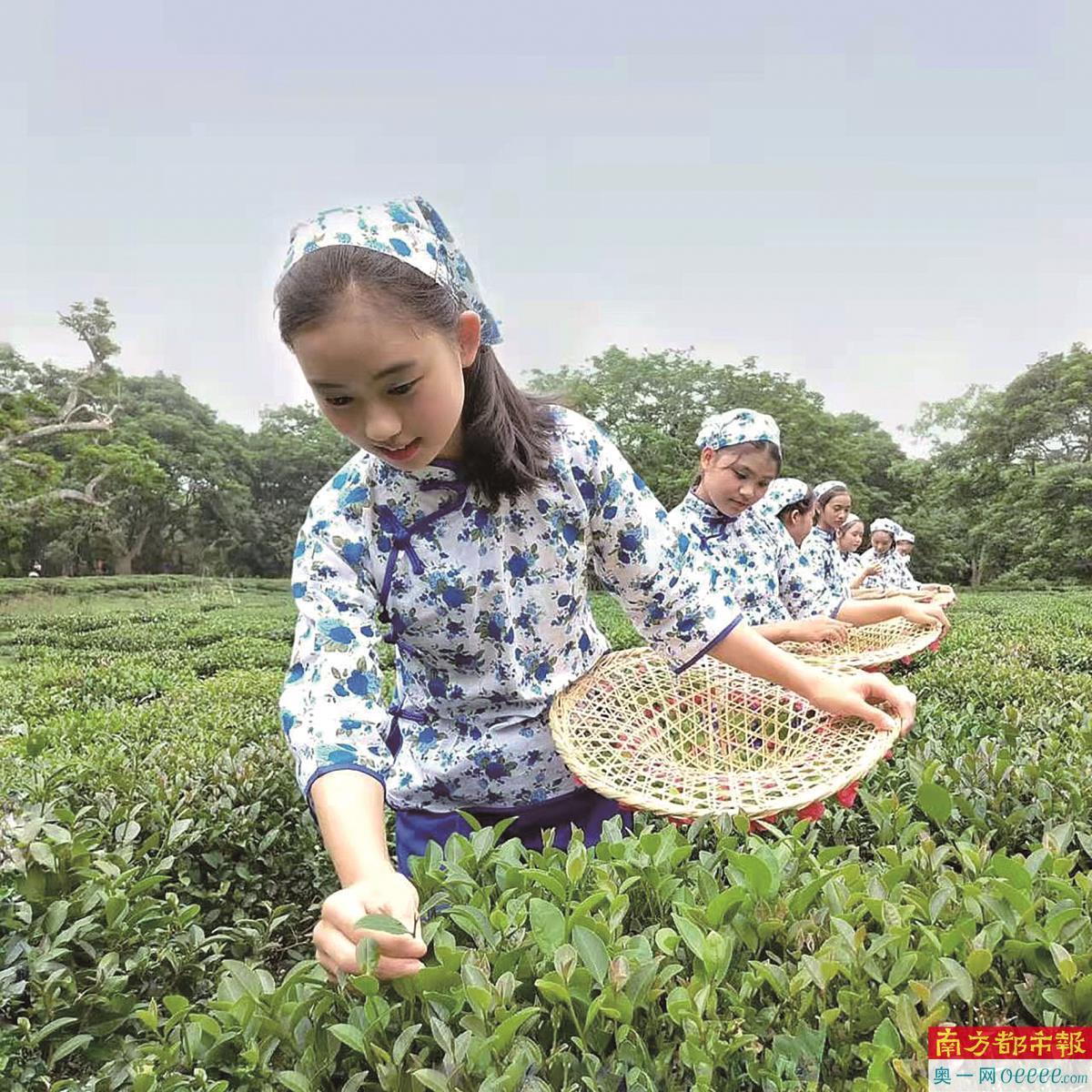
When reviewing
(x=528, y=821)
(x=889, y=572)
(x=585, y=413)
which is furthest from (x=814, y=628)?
(x=585, y=413)

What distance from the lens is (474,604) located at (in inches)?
49.6

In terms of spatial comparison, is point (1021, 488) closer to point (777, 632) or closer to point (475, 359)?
point (777, 632)

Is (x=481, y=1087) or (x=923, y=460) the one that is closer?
(x=481, y=1087)

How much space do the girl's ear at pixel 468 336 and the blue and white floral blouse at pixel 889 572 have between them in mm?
7529

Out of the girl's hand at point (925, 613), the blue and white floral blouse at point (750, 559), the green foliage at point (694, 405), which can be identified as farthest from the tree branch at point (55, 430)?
the green foliage at point (694, 405)

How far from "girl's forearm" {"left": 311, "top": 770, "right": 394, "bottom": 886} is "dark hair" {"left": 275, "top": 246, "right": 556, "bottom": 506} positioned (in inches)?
17.2

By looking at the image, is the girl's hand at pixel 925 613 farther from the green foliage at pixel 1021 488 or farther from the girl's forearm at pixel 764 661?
the green foliage at pixel 1021 488

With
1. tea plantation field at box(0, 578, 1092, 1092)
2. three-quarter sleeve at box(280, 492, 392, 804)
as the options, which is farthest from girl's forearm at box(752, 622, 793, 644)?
three-quarter sleeve at box(280, 492, 392, 804)

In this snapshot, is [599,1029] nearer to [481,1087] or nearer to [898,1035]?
[481,1087]

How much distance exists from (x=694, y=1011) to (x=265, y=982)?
42cm

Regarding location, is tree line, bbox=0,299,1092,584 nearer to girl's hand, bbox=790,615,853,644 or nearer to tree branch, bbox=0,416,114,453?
tree branch, bbox=0,416,114,453

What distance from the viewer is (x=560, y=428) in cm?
132

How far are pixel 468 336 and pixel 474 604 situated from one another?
366 mm

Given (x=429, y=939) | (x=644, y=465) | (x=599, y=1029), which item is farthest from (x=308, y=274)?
A: (x=644, y=465)
